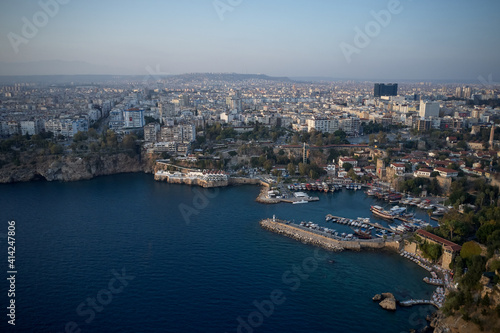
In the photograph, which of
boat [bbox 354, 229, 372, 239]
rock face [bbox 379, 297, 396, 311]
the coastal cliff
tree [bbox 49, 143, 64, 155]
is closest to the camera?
rock face [bbox 379, 297, 396, 311]

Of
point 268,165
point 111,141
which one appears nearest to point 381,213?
point 268,165

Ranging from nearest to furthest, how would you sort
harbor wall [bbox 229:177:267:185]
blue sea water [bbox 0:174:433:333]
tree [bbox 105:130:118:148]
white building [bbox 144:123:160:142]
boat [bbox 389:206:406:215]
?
blue sea water [bbox 0:174:433:333]
boat [bbox 389:206:406:215]
harbor wall [bbox 229:177:267:185]
tree [bbox 105:130:118:148]
white building [bbox 144:123:160:142]

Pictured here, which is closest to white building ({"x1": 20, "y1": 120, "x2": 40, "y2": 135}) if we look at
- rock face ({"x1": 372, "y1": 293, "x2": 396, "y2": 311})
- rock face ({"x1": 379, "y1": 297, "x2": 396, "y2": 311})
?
rock face ({"x1": 372, "y1": 293, "x2": 396, "y2": 311})

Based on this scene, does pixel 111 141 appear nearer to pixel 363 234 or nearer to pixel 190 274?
pixel 190 274

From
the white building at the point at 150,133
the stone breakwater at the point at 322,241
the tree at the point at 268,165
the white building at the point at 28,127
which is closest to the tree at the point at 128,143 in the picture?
the white building at the point at 150,133

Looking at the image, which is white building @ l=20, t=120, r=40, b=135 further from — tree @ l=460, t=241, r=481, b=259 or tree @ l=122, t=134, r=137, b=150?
tree @ l=460, t=241, r=481, b=259

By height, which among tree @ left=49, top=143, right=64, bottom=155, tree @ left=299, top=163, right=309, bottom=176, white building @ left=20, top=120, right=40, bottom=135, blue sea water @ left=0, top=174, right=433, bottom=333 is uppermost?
→ white building @ left=20, top=120, right=40, bottom=135

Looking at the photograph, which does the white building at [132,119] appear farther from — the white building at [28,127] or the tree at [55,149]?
the tree at [55,149]
